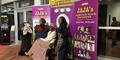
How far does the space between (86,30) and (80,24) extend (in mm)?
356

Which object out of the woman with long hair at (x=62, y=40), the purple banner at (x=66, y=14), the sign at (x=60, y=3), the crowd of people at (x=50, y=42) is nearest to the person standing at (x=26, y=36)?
the crowd of people at (x=50, y=42)

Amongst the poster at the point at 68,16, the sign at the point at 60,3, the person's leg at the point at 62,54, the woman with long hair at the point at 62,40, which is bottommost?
the person's leg at the point at 62,54

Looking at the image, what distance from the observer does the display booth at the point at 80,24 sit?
4781mm

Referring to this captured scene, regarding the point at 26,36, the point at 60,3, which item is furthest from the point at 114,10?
the point at 26,36

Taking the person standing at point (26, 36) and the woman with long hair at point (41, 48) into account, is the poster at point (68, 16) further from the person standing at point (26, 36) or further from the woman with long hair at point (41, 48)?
the person standing at point (26, 36)

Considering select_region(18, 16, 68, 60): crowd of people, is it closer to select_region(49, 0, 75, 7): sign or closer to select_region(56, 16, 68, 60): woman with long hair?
select_region(56, 16, 68, 60): woman with long hair

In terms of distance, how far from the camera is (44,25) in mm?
6773

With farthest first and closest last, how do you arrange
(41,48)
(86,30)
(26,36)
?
1. (26,36)
2. (41,48)
3. (86,30)

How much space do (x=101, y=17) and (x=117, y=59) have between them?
1.11m

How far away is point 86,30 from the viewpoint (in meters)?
5.07

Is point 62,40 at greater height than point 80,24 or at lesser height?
lesser

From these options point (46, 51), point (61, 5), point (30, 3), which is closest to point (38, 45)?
point (46, 51)

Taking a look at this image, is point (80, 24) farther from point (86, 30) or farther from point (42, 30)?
point (42, 30)

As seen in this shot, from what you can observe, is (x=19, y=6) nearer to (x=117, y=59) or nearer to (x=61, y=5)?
(x=61, y=5)
